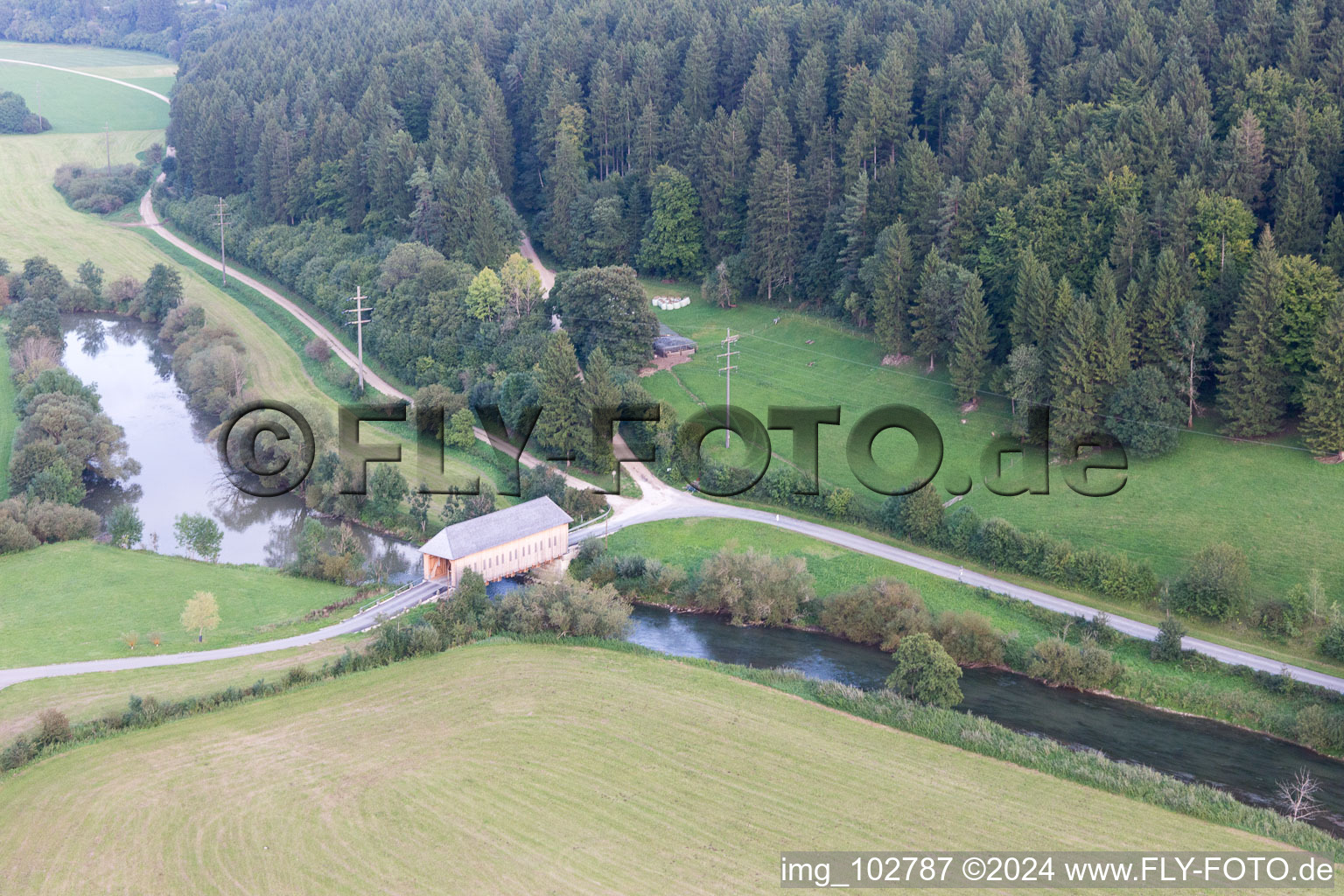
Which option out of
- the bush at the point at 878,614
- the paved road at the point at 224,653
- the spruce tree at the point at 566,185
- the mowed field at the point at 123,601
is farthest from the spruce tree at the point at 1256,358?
the spruce tree at the point at 566,185

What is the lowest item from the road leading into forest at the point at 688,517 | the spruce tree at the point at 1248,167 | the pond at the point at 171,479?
the pond at the point at 171,479

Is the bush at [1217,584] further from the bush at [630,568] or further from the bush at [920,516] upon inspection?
the bush at [630,568]

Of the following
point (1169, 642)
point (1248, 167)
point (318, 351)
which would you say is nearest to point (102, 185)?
point (318, 351)

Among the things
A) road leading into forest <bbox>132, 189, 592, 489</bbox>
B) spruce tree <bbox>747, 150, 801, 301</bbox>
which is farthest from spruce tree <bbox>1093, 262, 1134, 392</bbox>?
spruce tree <bbox>747, 150, 801, 301</bbox>

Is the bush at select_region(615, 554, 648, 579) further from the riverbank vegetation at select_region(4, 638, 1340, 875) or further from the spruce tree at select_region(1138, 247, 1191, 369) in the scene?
the spruce tree at select_region(1138, 247, 1191, 369)

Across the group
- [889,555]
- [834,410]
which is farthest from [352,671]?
[834,410]

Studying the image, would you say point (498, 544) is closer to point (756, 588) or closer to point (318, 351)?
point (756, 588)
